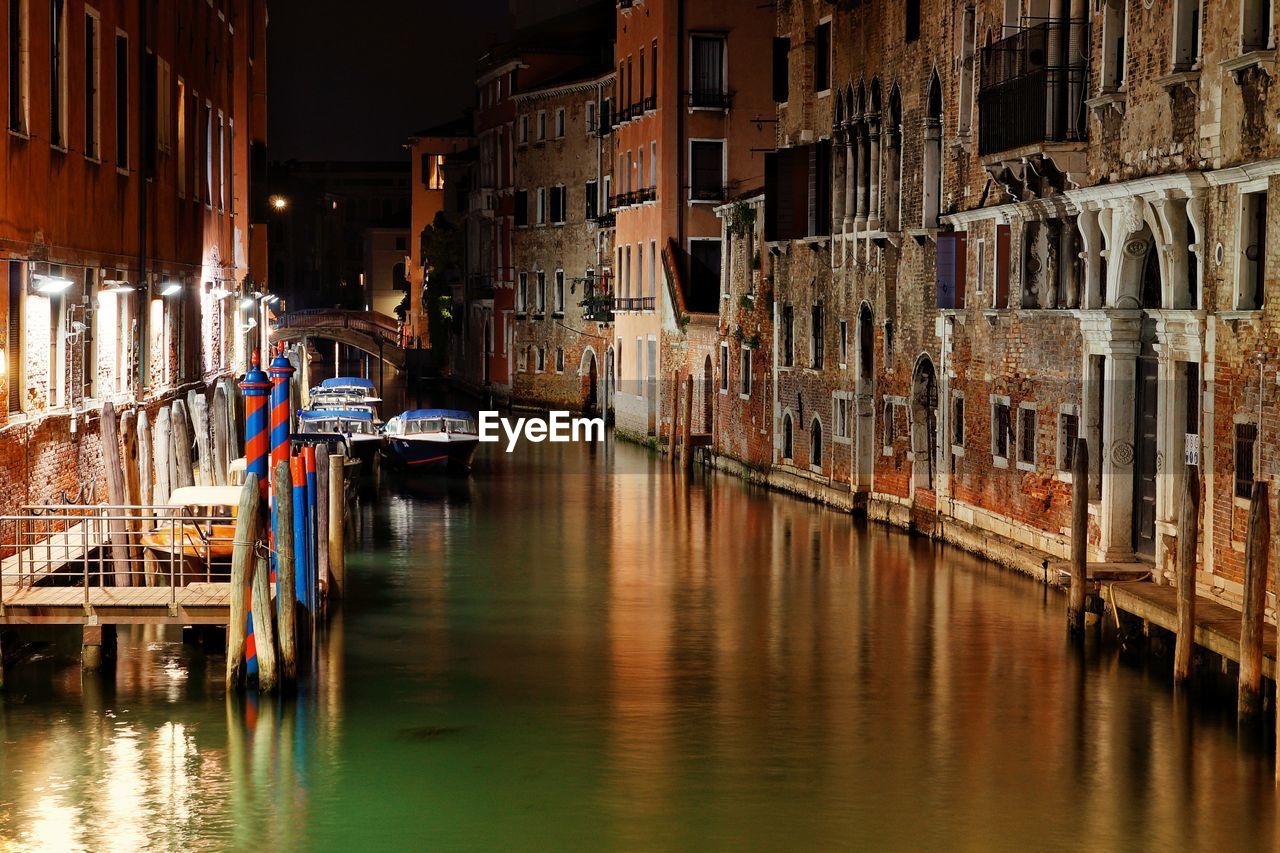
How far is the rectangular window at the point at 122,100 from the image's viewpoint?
1991 centimetres

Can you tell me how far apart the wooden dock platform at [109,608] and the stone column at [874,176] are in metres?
14.4

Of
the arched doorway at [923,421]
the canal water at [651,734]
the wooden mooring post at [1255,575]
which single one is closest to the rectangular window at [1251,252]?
the canal water at [651,734]

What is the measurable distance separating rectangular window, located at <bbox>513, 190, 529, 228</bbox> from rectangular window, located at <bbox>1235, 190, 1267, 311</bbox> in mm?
40549

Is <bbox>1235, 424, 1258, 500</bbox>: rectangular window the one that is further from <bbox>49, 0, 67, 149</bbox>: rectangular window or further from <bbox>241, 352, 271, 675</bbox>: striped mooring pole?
<bbox>49, 0, 67, 149</bbox>: rectangular window

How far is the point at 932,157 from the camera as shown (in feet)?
79.6

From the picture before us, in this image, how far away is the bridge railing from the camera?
69.9 metres

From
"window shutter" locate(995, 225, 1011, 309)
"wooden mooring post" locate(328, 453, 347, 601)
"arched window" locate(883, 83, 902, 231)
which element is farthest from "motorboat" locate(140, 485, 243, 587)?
"arched window" locate(883, 83, 902, 231)

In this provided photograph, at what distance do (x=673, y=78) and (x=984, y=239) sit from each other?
17760 mm

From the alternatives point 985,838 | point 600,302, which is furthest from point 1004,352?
point 600,302

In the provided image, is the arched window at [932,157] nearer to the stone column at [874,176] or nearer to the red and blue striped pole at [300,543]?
the stone column at [874,176]

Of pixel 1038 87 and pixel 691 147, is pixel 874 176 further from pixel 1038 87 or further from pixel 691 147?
pixel 691 147

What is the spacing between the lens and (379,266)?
3760 inches

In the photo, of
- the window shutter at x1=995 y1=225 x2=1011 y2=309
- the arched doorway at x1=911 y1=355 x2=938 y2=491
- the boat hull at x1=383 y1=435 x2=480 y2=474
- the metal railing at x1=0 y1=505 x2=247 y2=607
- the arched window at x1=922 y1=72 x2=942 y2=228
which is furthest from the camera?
the boat hull at x1=383 y1=435 x2=480 y2=474

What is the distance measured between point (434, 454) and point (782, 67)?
358 inches
